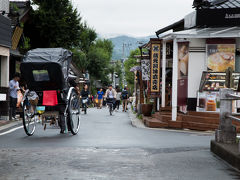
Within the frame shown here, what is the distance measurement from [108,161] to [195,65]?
32.5 feet

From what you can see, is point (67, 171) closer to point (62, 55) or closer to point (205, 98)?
point (62, 55)

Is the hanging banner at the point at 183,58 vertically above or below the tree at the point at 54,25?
below

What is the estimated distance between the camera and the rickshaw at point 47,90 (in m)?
11.9


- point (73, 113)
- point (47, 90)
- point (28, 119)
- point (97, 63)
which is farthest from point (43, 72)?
point (97, 63)

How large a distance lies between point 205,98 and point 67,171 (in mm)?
10119

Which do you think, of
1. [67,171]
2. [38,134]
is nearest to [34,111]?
[38,134]

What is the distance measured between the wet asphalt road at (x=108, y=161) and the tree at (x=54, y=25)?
25.4 metres

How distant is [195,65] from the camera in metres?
16.6

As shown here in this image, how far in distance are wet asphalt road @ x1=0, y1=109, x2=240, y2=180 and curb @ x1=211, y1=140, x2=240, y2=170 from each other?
125 millimetres

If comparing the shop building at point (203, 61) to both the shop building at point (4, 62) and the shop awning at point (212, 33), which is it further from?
the shop building at point (4, 62)

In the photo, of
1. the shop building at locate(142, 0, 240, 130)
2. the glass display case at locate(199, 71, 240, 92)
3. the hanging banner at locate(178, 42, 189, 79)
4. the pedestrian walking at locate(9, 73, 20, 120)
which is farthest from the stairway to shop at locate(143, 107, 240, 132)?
the pedestrian walking at locate(9, 73, 20, 120)

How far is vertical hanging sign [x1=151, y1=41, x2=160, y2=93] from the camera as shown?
1891cm

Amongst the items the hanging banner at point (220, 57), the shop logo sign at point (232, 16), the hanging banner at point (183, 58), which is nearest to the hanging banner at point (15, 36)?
the hanging banner at point (183, 58)

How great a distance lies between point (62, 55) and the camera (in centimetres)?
1252
